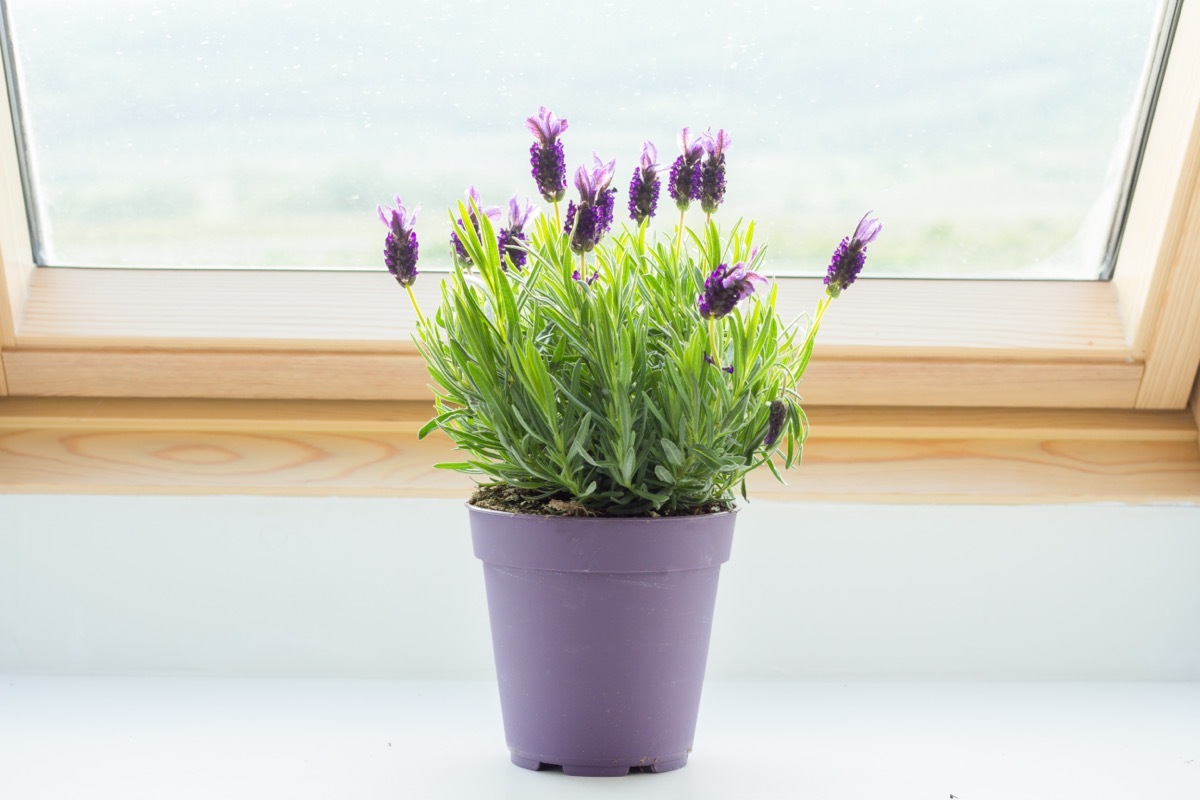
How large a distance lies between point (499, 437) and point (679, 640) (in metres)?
0.20

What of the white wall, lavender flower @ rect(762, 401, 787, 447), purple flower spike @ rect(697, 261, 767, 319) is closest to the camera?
purple flower spike @ rect(697, 261, 767, 319)

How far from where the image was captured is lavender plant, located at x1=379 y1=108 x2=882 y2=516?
77cm

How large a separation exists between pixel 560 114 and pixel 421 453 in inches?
16.5

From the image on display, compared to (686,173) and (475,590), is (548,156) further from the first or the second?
(475,590)

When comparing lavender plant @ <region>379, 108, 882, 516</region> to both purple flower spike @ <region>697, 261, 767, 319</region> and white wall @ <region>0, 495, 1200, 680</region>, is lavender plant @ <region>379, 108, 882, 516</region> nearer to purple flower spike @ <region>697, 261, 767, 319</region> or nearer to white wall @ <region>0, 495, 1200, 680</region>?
purple flower spike @ <region>697, 261, 767, 319</region>

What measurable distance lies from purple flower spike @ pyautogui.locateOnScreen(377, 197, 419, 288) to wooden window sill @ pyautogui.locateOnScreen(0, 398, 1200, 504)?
0.46m

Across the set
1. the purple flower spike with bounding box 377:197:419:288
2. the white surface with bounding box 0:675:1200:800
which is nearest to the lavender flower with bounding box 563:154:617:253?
the purple flower spike with bounding box 377:197:419:288

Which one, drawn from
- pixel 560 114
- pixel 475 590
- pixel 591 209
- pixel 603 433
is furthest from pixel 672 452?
pixel 560 114

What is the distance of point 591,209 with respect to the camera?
752mm

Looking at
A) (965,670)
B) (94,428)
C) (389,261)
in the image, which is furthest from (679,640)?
(94,428)

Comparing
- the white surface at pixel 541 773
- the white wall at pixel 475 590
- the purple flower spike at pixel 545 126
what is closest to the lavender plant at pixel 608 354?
the purple flower spike at pixel 545 126

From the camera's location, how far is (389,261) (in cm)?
80

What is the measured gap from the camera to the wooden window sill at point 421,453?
1.23 metres

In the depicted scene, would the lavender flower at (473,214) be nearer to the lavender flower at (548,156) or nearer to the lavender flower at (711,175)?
the lavender flower at (548,156)
